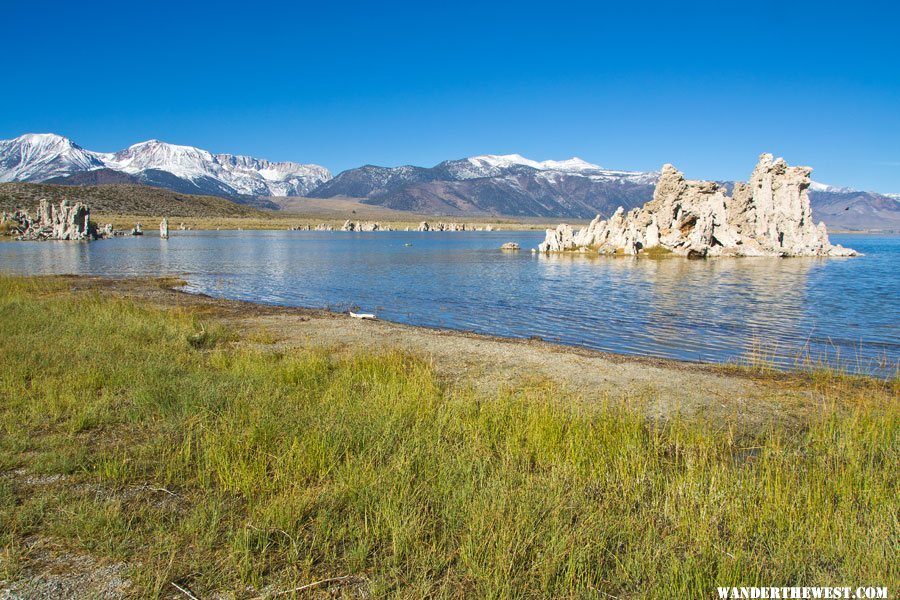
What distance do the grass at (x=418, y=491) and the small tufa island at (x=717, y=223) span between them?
4979 centimetres

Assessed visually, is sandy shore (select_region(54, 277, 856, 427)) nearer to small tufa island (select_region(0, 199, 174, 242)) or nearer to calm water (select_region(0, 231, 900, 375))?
calm water (select_region(0, 231, 900, 375))

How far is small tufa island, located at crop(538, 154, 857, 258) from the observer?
53.1 meters

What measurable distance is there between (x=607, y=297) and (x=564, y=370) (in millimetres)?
15314

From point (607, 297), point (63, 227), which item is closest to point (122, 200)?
point (63, 227)

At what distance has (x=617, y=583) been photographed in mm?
3551

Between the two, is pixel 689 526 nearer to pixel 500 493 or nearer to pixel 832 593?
pixel 832 593

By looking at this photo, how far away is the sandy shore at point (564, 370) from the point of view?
854 cm

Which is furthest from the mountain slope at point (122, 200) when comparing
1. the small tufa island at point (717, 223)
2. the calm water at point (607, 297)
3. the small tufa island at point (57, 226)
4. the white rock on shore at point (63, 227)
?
the small tufa island at point (717, 223)

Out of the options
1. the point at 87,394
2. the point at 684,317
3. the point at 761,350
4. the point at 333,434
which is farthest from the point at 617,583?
the point at 684,317

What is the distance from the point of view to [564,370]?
1082 cm

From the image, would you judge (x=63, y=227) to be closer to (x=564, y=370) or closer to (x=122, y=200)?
(x=564, y=370)

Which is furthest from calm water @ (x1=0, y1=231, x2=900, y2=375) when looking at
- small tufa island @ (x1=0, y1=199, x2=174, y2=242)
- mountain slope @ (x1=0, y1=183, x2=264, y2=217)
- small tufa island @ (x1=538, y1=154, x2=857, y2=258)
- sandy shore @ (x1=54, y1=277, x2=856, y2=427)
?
mountain slope @ (x1=0, y1=183, x2=264, y2=217)

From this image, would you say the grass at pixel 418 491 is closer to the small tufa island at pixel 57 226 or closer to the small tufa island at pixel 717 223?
the small tufa island at pixel 717 223

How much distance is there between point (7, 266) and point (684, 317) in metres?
41.9
